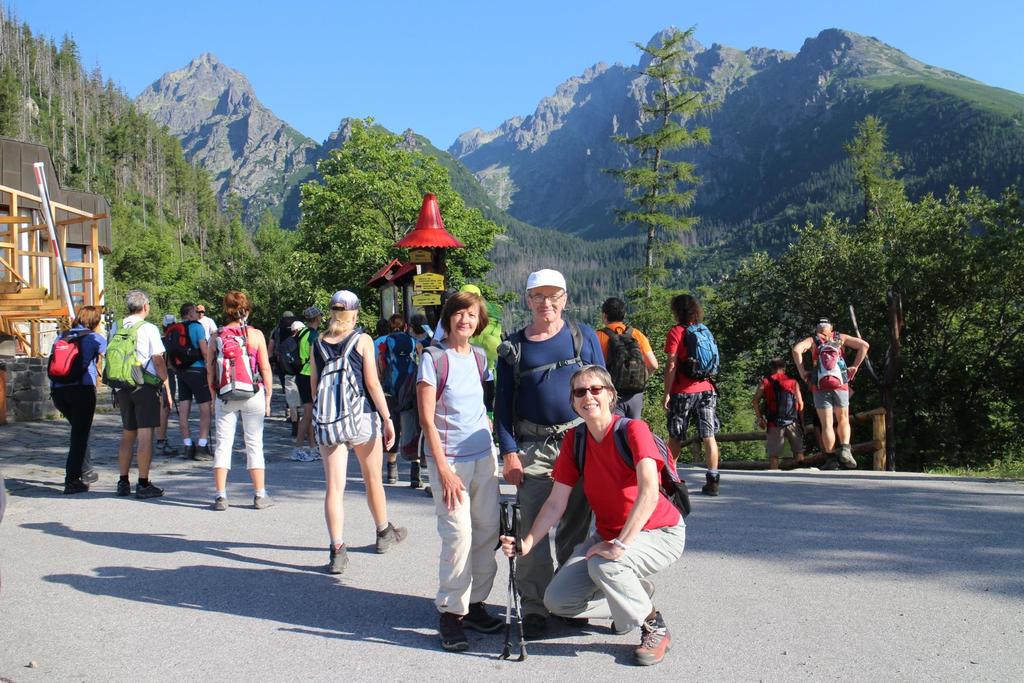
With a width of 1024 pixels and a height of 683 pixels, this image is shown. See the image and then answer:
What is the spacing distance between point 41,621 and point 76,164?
88.3 metres

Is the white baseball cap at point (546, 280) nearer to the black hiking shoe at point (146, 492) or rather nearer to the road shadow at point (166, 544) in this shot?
the road shadow at point (166, 544)

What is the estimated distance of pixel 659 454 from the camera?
3754 mm

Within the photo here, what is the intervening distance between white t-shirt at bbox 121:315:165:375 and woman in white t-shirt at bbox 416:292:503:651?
4071mm

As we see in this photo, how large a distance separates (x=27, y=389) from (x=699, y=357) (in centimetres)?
1166

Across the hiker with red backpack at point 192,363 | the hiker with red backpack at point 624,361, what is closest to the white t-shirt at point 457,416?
the hiker with red backpack at point 624,361

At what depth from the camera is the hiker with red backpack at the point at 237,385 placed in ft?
21.7

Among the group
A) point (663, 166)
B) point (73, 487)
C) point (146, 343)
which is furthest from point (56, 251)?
point (663, 166)

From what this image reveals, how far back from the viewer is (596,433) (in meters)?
3.83

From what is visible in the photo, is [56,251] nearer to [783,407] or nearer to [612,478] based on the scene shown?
[783,407]

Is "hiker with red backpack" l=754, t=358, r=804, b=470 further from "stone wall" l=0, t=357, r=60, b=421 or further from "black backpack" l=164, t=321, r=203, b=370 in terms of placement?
"stone wall" l=0, t=357, r=60, b=421

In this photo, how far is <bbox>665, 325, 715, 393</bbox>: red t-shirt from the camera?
7.15m

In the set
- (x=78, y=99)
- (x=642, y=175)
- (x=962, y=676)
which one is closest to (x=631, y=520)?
(x=962, y=676)

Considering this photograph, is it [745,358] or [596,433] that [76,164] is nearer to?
[745,358]

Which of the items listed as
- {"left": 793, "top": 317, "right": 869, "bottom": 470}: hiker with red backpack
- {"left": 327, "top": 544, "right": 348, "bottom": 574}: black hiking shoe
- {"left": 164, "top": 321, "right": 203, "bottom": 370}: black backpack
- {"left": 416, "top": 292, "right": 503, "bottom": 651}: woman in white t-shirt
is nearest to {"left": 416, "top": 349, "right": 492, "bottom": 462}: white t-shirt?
{"left": 416, "top": 292, "right": 503, "bottom": 651}: woman in white t-shirt
